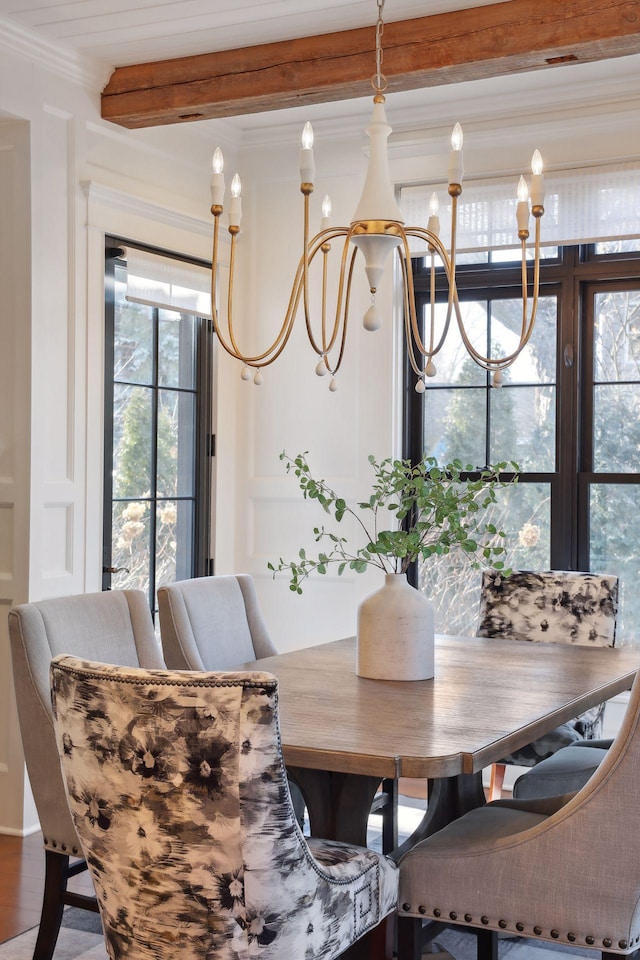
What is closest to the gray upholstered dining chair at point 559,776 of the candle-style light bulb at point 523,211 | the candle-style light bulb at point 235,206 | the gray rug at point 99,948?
the gray rug at point 99,948

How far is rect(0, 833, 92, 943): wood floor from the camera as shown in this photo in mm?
2951

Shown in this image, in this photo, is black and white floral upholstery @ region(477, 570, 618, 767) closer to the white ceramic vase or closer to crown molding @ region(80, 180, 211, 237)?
the white ceramic vase

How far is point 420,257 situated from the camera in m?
4.70

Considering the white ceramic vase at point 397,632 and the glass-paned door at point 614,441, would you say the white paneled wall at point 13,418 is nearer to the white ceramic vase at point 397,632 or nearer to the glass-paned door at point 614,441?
the white ceramic vase at point 397,632

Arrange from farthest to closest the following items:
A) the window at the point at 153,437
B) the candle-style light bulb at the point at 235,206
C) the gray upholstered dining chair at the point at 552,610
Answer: the window at the point at 153,437, the gray upholstered dining chair at the point at 552,610, the candle-style light bulb at the point at 235,206

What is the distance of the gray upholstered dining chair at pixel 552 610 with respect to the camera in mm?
3539

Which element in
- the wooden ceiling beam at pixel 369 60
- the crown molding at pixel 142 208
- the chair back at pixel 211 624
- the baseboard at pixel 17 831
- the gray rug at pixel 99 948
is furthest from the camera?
the crown molding at pixel 142 208

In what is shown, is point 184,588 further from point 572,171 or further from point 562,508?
point 572,171

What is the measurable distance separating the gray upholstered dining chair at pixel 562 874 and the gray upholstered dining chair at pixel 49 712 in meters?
0.79

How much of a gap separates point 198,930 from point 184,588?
4.84 feet

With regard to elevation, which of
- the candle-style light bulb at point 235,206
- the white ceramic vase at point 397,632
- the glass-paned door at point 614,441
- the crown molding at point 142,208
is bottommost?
the white ceramic vase at point 397,632

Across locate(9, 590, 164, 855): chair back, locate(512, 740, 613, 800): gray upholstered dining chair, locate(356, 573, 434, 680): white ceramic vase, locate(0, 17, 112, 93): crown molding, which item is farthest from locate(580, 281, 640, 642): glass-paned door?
locate(9, 590, 164, 855): chair back

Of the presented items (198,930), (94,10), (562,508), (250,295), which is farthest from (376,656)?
(250,295)

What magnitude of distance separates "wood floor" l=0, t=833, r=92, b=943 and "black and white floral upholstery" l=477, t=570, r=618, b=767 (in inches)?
60.0
